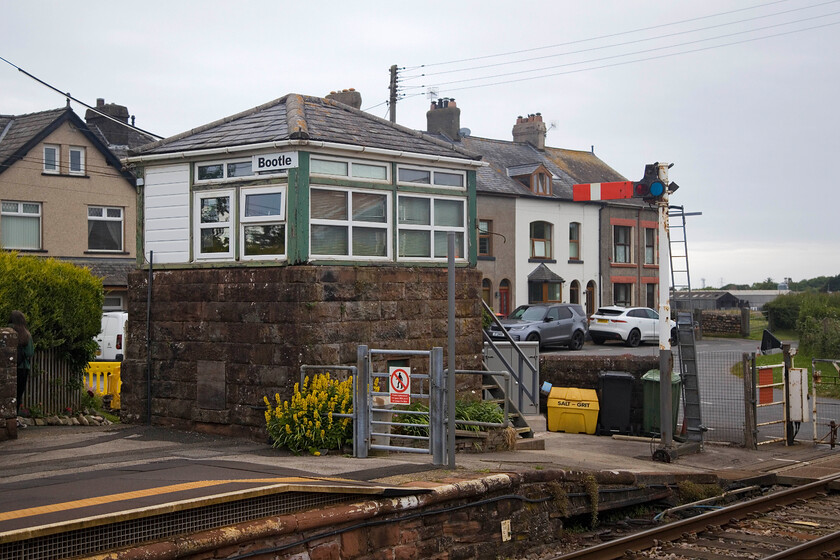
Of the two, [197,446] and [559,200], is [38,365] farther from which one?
[559,200]

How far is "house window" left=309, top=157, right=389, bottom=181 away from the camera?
1230 centimetres

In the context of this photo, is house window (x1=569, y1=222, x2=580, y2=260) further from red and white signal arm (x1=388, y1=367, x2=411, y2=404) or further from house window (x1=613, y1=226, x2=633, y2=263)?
red and white signal arm (x1=388, y1=367, x2=411, y2=404)

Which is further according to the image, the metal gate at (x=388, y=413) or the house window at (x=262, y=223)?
the house window at (x=262, y=223)

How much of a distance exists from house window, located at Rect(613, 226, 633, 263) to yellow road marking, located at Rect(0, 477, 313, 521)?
38.3 meters

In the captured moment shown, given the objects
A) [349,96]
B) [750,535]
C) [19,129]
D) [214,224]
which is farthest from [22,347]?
[19,129]

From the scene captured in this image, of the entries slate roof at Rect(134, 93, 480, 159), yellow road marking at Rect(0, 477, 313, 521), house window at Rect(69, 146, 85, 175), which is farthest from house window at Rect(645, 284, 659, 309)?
yellow road marking at Rect(0, 477, 313, 521)

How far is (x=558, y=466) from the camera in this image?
1102 cm

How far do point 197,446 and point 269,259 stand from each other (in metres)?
2.70

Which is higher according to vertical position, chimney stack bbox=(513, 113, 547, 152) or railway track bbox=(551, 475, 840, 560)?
chimney stack bbox=(513, 113, 547, 152)

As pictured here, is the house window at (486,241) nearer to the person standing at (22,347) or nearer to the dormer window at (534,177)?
the dormer window at (534,177)

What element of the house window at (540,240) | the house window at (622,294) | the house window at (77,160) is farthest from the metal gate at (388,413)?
the house window at (622,294)

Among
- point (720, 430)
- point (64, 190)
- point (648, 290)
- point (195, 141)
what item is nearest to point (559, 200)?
point (648, 290)

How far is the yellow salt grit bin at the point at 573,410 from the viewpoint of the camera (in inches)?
631

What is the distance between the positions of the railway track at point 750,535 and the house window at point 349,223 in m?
5.51
